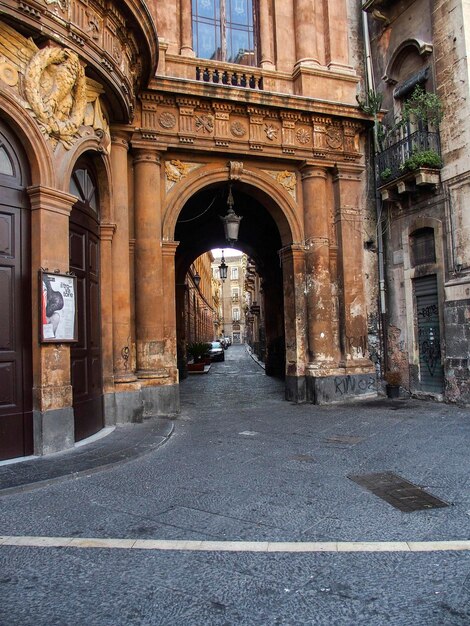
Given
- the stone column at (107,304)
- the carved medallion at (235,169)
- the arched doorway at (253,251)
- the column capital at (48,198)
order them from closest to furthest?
the column capital at (48,198) < the stone column at (107,304) < the carved medallion at (235,169) < the arched doorway at (253,251)

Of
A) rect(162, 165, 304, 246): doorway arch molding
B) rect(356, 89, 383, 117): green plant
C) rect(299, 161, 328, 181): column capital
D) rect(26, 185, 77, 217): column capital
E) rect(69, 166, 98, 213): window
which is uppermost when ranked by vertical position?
rect(356, 89, 383, 117): green plant

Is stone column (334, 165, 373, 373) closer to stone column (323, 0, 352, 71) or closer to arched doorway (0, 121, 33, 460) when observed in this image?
stone column (323, 0, 352, 71)

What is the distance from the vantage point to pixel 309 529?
4086mm

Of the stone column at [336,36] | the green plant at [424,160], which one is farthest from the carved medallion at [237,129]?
the green plant at [424,160]

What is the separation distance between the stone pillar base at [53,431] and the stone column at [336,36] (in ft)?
34.7

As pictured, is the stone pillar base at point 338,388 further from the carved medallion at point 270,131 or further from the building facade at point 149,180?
the carved medallion at point 270,131

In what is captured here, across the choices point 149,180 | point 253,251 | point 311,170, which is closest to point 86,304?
point 149,180

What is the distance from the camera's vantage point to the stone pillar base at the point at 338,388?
1169cm

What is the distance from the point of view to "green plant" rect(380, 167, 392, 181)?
12158mm

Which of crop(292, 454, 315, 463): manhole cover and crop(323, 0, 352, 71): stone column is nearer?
crop(292, 454, 315, 463): manhole cover

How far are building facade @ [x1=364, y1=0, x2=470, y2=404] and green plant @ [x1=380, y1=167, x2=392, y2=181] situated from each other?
3 centimetres

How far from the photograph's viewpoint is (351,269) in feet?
40.4

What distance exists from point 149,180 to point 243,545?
854 centimetres

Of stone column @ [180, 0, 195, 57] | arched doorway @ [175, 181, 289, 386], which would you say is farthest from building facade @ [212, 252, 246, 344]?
stone column @ [180, 0, 195, 57]
